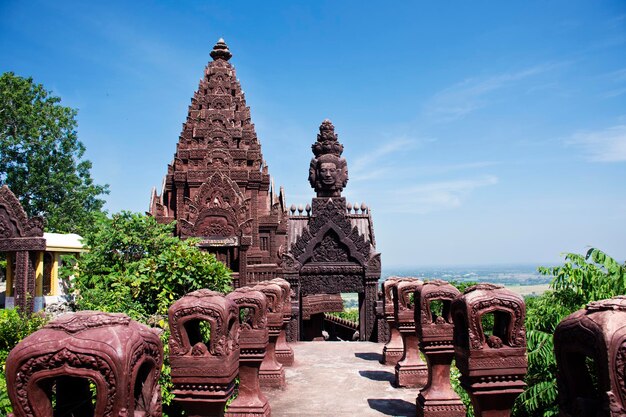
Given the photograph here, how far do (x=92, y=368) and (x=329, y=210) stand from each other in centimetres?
1370

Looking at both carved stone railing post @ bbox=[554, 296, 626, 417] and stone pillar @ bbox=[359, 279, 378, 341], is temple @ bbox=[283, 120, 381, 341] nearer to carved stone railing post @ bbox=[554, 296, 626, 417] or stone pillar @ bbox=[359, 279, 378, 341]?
stone pillar @ bbox=[359, 279, 378, 341]

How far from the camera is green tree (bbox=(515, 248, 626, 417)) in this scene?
878 centimetres

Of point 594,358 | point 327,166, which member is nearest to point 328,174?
point 327,166

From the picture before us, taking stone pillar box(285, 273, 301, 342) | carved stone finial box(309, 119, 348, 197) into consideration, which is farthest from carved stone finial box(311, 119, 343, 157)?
stone pillar box(285, 273, 301, 342)

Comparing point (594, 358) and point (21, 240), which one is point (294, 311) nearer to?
point (21, 240)

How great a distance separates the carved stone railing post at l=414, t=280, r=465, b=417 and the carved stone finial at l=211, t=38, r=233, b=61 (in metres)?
26.6

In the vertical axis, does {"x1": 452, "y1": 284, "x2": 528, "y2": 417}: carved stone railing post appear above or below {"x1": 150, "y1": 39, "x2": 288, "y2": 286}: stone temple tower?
below

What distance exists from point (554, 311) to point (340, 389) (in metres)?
4.31

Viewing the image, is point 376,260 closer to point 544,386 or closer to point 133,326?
point 544,386

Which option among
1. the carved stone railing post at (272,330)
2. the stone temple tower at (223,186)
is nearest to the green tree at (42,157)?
the stone temple tower at (223,186)

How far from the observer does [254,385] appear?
7.38 m

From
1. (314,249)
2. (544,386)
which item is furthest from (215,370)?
(314,249)

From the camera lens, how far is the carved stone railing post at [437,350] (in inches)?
289

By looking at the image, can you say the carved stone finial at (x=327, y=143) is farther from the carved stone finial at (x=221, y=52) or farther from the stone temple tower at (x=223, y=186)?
the carved stone finial at (x=221, y=52)
